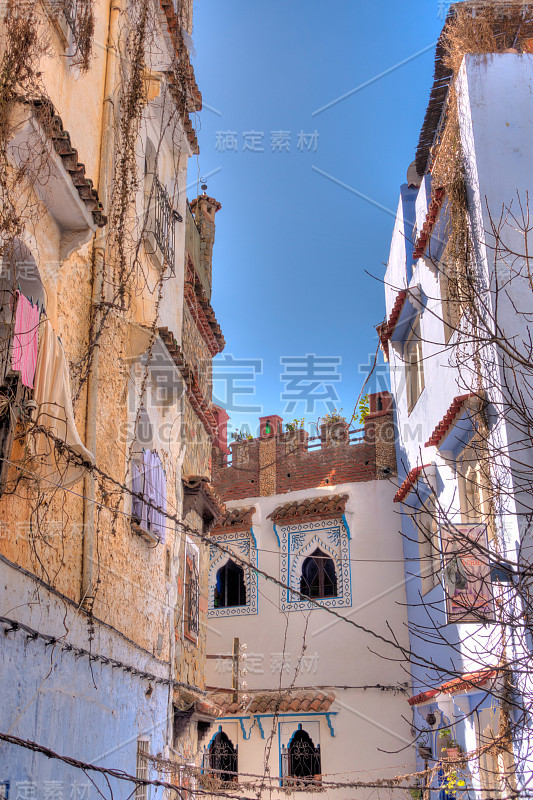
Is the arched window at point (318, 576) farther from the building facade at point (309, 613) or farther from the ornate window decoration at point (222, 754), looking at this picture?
the ornate window decoration at point (222, 754)

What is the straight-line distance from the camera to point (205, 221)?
45.0 feet

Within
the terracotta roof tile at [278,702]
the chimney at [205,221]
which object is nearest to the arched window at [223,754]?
the terracotta roof tile at [278,702]

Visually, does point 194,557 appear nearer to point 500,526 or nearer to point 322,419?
point 500,526

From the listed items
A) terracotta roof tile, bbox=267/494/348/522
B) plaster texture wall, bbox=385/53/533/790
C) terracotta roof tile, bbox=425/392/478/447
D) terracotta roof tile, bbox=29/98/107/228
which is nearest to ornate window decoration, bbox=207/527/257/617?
terracotta roof tile, bbox=267/494/348/522

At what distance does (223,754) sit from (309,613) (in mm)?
3396

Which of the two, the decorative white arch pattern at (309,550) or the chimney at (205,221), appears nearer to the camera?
the chimney at (205,221)

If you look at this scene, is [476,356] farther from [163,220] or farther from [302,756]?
[302,756]

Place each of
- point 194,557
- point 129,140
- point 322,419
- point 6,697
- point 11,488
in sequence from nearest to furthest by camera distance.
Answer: point 6,697, point 11,488, point 129,140, point 194,557, point 322,419

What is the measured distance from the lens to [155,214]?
908cm

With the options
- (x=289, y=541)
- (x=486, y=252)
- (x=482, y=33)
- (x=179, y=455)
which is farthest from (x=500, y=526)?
(x=289, y=541)

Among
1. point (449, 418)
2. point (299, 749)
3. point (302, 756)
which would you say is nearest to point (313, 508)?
point (299, 749)

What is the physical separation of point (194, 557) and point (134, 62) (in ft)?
22.0

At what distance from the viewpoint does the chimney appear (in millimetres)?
13617

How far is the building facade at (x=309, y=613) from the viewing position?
14766mm
